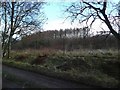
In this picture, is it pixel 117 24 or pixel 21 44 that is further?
pixel 21 44

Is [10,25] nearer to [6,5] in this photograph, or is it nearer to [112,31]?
[6,5]

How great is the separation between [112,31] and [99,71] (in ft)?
11.1

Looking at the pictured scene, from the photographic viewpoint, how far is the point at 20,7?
27281 mm

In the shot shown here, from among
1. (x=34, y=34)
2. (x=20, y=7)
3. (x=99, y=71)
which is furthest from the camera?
(x=34, y=34)

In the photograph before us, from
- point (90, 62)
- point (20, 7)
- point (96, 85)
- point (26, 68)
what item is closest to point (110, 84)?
point (96, 85)

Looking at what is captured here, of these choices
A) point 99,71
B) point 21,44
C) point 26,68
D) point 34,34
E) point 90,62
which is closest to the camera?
point 99,71

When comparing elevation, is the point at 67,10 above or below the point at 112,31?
above

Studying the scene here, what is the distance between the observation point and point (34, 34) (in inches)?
1172

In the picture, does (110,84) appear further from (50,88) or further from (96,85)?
(50,88)

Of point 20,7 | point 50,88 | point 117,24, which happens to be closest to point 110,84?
point 50,88

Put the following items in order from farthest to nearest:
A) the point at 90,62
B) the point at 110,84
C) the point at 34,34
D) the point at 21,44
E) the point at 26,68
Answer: the point at 21,44, the point at 34,34, the point at 26,68, the point at 90,62, the point at 110,84

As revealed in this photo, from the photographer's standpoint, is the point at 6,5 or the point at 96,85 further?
the point at 6,5

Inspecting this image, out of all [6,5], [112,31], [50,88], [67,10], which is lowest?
[50,88]

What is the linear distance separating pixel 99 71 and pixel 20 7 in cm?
1591
